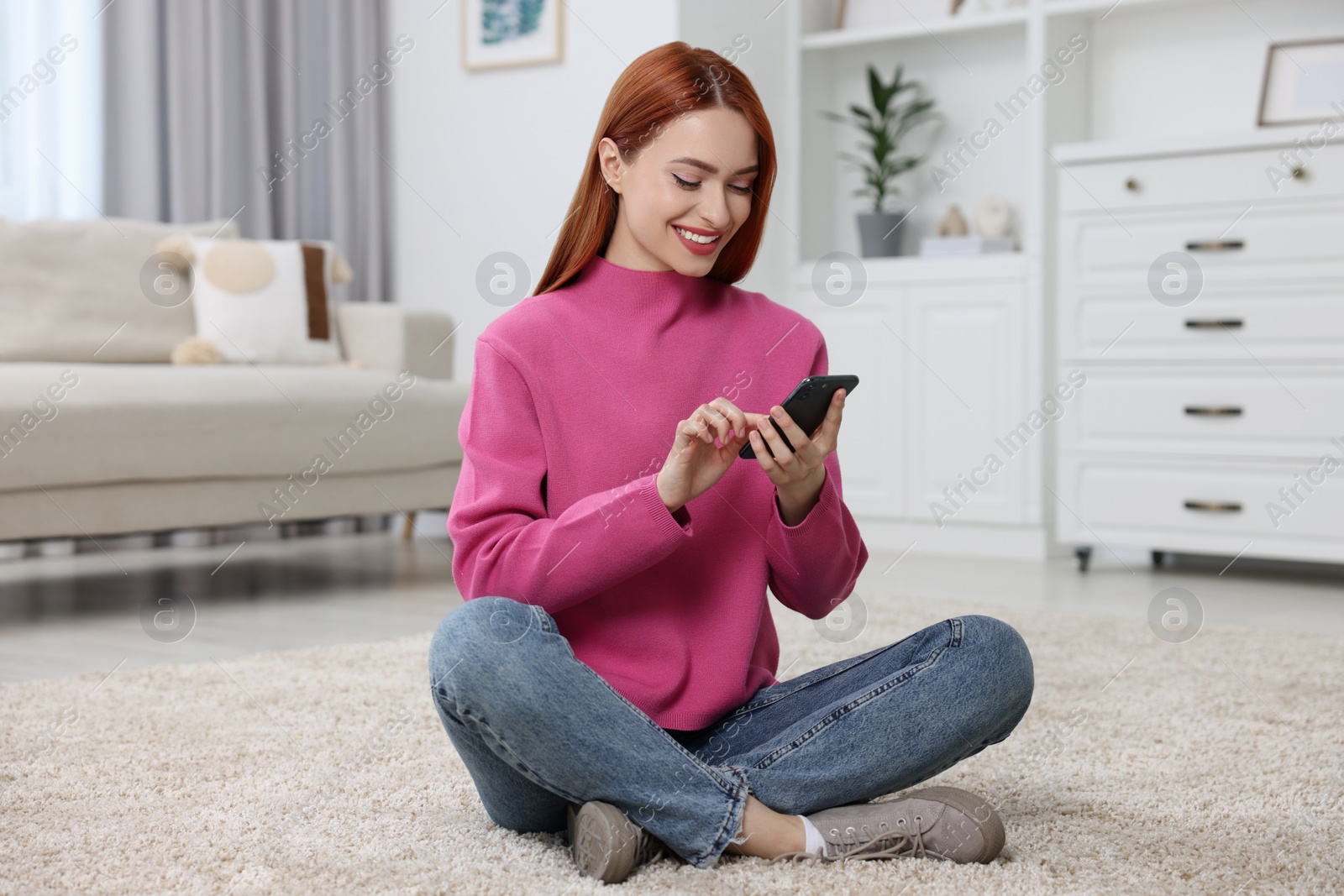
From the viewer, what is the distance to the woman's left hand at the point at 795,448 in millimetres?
1062

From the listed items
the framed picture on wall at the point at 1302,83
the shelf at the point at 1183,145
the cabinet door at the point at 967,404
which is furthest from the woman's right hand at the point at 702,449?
the framed picture on wall at the point at 1302,83

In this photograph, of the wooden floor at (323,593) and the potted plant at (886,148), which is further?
the potted plant at (886,148)

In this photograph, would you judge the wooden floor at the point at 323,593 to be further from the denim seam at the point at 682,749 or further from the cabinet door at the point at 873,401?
the denim seam at the point at 682,749

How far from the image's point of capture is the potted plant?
13.1ft

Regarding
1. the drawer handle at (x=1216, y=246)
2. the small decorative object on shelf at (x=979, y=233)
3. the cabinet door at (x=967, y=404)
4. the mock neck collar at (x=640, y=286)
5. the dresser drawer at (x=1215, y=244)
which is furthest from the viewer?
the small decorative object on shelf at (x=979, y=233)

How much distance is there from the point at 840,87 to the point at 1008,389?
131cm

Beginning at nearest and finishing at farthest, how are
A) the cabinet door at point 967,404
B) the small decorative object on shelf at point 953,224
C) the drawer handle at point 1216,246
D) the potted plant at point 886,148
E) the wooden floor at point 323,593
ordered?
the wooden floor at point 323,593
the drawer handle at point 1216,246
the cabinet door at point 967,404
the small decorative object on shelf at point 953,224
the potted plant at point 886,148

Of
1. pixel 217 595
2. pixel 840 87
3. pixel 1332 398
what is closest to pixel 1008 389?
pixel 1332 398

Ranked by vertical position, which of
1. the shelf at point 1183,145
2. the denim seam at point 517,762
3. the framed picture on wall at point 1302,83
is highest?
the framed picture on wall at point 1302,83

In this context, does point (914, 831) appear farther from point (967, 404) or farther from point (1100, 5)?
point (1100, 5)

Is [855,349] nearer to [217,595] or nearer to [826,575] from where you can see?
[217,595]

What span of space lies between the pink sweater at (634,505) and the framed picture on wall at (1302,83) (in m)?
2.67

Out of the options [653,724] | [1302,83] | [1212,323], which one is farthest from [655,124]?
[1302,83]

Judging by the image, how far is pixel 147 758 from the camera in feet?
4.97
